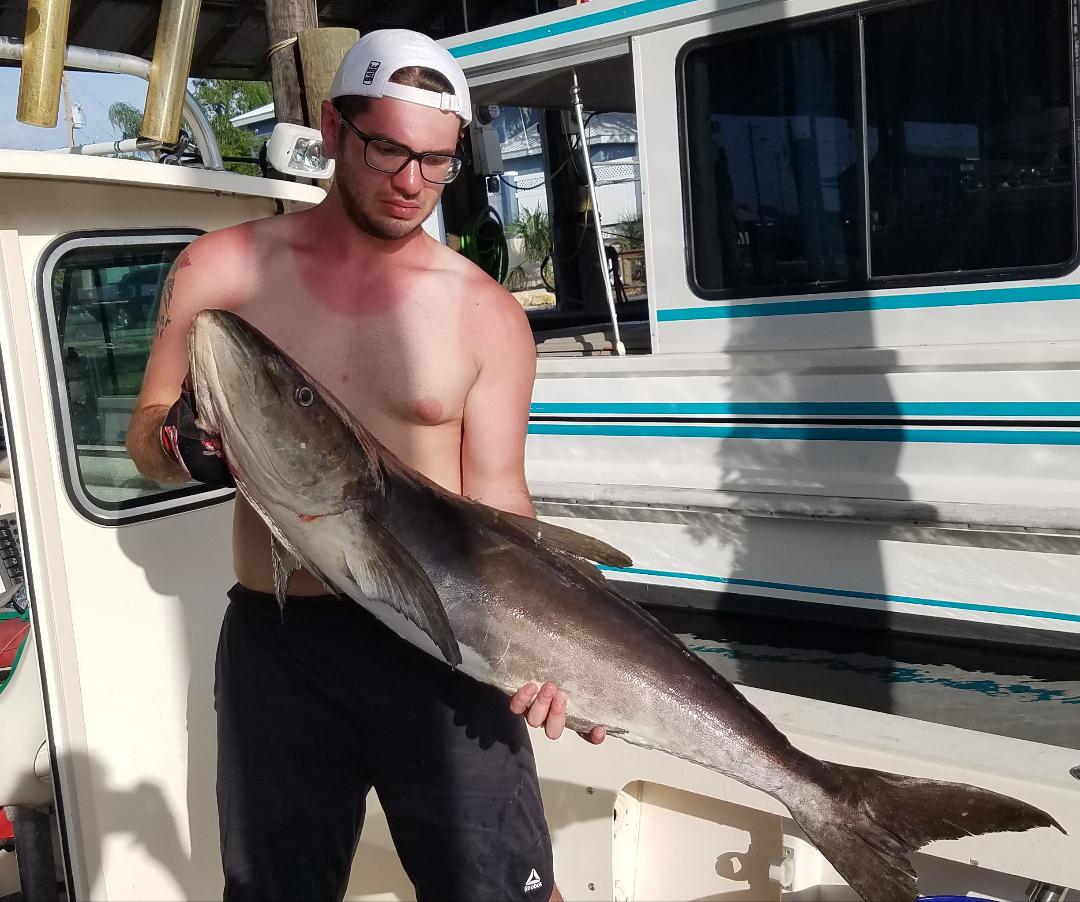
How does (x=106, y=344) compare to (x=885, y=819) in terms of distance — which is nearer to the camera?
(x=885, y=819)

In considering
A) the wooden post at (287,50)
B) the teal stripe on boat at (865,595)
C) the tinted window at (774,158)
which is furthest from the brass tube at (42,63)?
the tinted window at (774,158)

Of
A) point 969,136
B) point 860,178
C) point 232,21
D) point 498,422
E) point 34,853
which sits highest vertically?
point 232,21

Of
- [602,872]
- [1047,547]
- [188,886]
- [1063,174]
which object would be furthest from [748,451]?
[188,886]

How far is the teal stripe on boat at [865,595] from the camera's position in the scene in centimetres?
471

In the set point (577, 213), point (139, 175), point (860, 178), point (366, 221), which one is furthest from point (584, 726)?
point (577, 213)

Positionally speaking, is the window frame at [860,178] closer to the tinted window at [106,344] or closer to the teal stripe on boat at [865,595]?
the teal stripe on boat at [865,595]

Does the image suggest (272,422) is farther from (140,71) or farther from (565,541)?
(140,71)

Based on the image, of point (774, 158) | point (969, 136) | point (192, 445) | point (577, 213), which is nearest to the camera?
point (192, 445)

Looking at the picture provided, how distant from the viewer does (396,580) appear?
1.97m

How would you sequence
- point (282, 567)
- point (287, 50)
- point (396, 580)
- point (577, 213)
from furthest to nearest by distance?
point (577, 213) → point (287, 50) → point (282, 567) → point (396, 580)

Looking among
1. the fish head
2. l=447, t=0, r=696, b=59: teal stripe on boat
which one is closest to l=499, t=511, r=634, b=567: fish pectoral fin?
the fish head

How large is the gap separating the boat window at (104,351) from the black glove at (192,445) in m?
1.18

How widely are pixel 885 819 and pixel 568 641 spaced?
2.39ft

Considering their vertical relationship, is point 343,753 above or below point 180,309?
below
